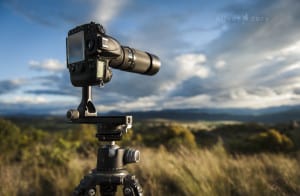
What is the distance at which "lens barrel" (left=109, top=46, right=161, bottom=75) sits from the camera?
2.22 meters

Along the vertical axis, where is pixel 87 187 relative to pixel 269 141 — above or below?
above

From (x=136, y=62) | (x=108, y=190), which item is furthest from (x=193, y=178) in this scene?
(x=108, y=190)

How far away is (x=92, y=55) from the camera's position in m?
1.97

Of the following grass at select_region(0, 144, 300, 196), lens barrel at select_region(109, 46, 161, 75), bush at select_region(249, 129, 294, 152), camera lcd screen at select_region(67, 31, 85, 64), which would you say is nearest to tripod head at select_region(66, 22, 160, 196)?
camera lcd screen at select_region(67, 31, 85, 64)

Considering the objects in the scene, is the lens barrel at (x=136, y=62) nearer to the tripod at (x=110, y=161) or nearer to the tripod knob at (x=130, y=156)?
the tripod at (x=110, y=161)

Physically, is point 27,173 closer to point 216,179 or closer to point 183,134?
point 216,179

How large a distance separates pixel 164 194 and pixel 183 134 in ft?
84.0

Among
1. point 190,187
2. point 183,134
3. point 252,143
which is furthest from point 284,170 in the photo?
point 183,134

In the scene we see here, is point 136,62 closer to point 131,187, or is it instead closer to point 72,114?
point 72,114

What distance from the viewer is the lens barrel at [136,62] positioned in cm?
222

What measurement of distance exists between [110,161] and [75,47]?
0.66m

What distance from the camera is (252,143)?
24.4 m

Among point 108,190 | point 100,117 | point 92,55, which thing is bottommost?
point 108,190

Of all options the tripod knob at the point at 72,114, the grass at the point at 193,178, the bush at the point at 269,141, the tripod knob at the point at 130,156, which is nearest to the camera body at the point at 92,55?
the tripod knob at the point at 72,114
